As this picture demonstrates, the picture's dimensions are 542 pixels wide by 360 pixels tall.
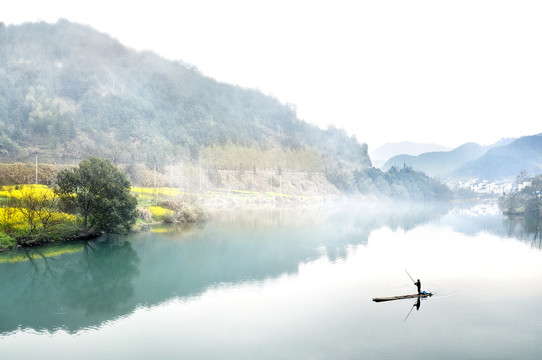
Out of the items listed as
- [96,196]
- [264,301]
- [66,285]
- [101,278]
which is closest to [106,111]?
[96,196]

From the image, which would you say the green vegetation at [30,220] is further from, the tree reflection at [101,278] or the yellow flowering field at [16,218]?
the tree reflection at [101,278]

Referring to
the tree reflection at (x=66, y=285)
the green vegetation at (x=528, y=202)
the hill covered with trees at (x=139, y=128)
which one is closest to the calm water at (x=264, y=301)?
the tree reflection at (x=66, y=285)

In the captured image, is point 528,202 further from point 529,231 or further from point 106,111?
point 106,111

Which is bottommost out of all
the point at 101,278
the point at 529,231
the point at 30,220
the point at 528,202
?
the point at 101,278

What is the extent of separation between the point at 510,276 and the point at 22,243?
123 feet

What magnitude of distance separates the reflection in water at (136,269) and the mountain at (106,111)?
6672 centimetres

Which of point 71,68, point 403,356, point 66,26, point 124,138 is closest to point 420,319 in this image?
point 403,356

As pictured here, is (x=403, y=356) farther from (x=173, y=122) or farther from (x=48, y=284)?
(x=173, y=122)

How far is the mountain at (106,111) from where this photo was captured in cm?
10638

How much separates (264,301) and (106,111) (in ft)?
388

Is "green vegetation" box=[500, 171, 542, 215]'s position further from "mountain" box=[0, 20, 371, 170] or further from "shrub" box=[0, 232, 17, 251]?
"shrub" box=[0, 232, 17, 251]

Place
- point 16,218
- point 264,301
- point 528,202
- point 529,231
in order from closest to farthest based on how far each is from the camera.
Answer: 1. point 264,301
2. point 16,218
3. point 529,231
4. point 528,202

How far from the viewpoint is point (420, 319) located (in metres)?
18.6

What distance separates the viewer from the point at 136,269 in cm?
2884
